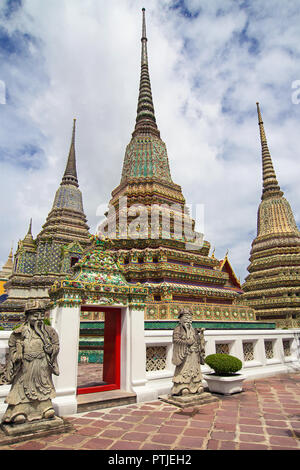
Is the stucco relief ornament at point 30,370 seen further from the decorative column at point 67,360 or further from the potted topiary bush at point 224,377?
the potted topiary bush at point 224,377

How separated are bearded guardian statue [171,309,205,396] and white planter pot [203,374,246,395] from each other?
0.81 metres

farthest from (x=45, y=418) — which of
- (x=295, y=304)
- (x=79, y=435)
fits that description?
(x=295, y=304)

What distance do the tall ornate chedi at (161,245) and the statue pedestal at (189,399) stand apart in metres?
4.84

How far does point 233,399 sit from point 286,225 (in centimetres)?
2054

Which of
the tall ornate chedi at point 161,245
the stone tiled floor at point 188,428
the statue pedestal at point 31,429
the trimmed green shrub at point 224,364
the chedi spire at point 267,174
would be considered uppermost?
the chedi spire at point 267,174

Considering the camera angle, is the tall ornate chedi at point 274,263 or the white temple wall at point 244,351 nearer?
the white temple wall at point 244,351

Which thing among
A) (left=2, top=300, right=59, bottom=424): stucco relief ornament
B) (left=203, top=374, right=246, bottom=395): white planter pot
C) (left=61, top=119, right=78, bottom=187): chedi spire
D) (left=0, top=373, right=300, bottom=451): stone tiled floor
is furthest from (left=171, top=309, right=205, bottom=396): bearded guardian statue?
(left=61, top=119, right=78, bottom=187): chedi spire

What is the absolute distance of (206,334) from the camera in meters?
9.48

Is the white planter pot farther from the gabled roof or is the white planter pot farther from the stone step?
the gabled roof

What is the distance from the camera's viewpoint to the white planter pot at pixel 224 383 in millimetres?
7867

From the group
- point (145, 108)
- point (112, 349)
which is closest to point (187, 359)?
point (112, 349)

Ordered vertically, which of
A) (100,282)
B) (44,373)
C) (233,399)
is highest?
(100,282)

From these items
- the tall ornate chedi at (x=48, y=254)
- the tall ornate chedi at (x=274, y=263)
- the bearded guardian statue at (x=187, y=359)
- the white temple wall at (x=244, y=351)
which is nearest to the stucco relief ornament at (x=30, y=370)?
the white temple wall at (x=244, y=351)

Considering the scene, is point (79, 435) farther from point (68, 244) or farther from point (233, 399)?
point (68, 244)
